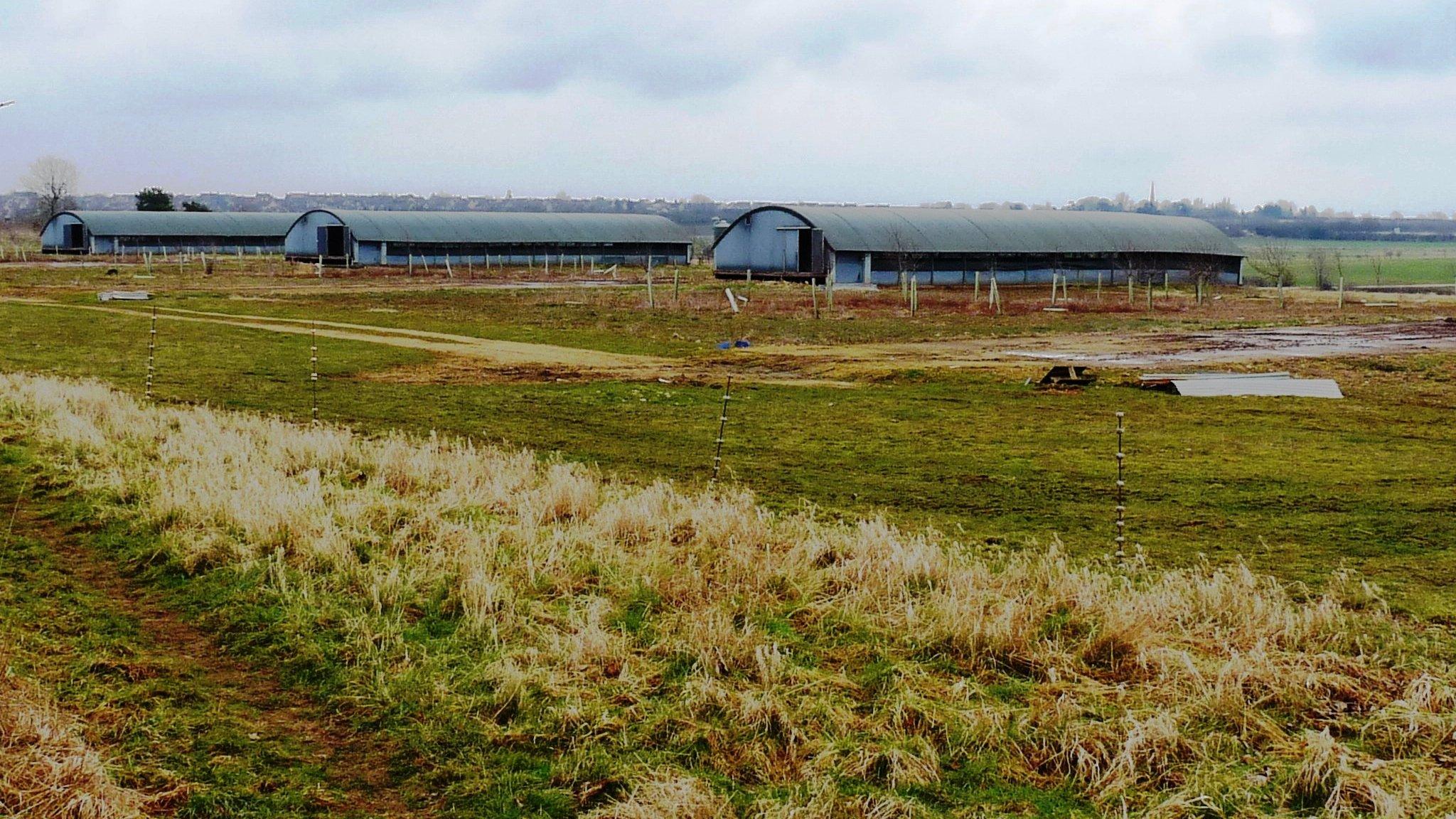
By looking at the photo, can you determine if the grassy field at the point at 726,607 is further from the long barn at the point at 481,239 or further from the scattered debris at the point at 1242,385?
the long barn at the point at 481,239

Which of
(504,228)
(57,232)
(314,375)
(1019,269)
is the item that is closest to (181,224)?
(57,232)

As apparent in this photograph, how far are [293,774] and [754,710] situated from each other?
2.82 meters

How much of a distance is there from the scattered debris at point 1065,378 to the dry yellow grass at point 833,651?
44.2 ft

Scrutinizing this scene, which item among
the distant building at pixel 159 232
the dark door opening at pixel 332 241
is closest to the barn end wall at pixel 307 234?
the dark door opening at pixel 332 241

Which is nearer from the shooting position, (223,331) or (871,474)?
(871,474)

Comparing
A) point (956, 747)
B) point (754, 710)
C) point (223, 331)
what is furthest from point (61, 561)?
point (223, 331)

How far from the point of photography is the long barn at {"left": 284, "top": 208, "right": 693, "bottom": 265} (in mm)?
82188

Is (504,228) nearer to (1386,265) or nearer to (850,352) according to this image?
(850,352)

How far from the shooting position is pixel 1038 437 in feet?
68.1

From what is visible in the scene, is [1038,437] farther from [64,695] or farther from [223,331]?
[223,331]

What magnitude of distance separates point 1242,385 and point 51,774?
911 inches

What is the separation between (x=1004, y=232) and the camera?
71.3 meters

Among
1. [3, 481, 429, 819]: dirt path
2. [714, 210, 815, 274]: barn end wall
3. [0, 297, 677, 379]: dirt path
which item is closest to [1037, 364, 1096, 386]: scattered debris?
[0, 297, 677, 379]: dirt path

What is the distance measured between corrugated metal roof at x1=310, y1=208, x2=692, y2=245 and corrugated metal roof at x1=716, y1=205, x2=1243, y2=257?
856 inches
